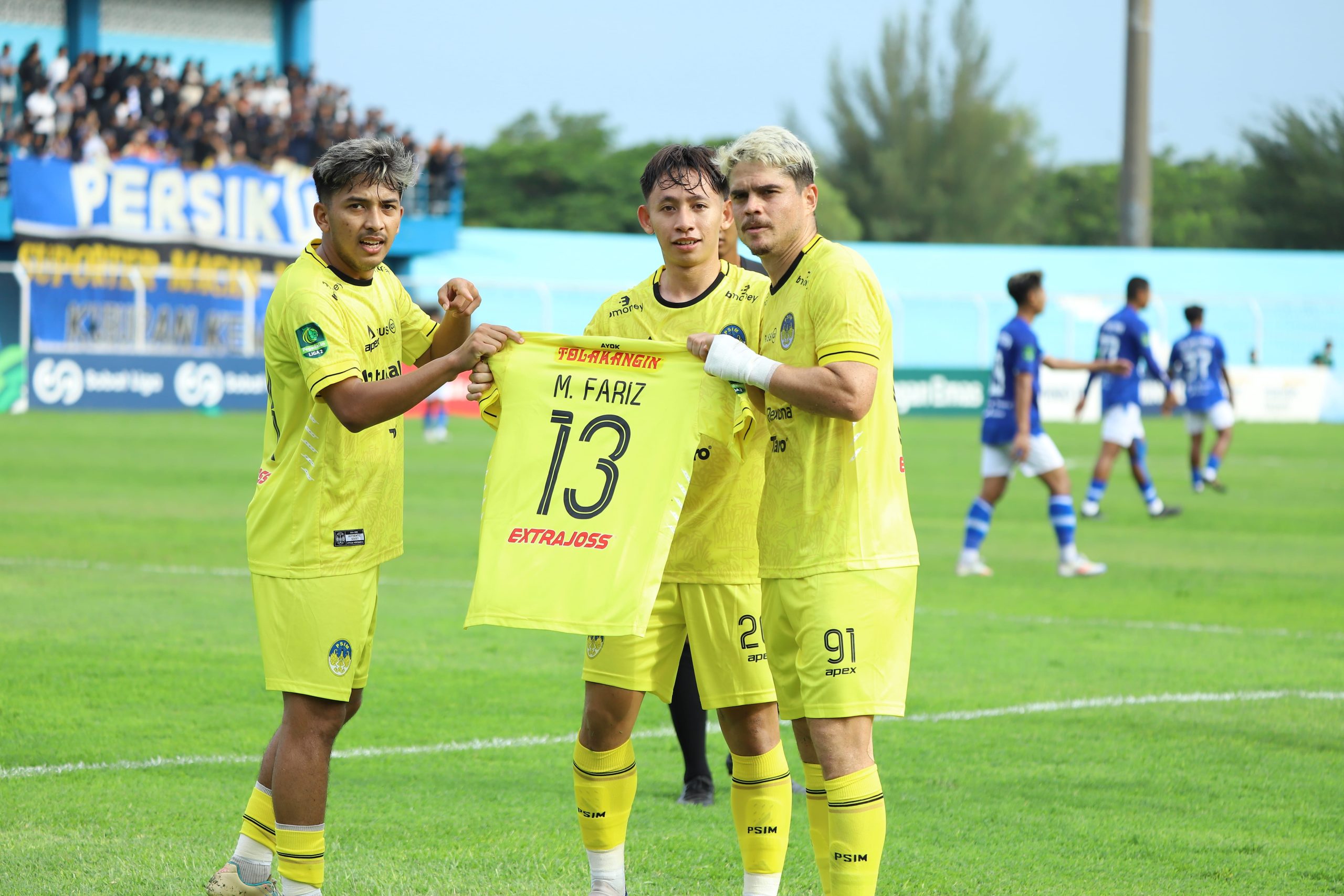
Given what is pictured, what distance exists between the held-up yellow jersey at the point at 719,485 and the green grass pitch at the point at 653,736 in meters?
1.06

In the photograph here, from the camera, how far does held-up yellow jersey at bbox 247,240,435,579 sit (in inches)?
169

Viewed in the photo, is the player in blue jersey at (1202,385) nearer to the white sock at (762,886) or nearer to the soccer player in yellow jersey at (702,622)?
the soccer player in yellow jersey at (702,622)

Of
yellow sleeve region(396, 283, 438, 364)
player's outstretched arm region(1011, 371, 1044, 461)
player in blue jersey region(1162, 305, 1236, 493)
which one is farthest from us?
player in blue jersey region(1162, 305, 1236, 493)

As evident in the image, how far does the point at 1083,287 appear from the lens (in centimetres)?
4828

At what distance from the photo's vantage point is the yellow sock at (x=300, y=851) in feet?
14.1

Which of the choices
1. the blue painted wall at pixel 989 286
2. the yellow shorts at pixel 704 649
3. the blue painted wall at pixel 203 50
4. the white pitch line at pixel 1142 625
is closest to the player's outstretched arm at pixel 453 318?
the yellow shorts at pixel 704 649

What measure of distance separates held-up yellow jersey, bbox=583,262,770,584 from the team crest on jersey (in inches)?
38.0

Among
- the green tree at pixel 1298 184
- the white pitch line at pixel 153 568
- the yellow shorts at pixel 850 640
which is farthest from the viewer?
the green tree at pixel 1298 184

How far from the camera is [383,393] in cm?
417

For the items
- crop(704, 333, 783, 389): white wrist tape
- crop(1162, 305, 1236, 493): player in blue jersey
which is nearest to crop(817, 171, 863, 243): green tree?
crop(1162, 305, 1236, 493): player in blue jersey

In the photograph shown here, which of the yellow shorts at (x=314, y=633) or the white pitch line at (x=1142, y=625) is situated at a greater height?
the yellow shorts at (x=314, y=633)

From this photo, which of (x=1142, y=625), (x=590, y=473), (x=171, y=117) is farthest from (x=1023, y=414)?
(x=171, y=117)

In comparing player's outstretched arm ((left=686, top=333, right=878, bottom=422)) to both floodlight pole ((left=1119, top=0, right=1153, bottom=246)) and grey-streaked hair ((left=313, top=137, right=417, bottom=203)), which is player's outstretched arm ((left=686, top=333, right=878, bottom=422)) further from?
floodlight pole ((left=1119, top=0, right=1153, bottom=246))

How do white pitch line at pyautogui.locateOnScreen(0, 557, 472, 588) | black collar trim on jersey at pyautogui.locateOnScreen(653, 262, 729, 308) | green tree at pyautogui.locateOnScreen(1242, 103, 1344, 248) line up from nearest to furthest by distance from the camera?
1. black collar trim on jersey at pyautogui.locateOnScreen(653, 262, 729, 308)
2. white pitch line at pyautogui.locateOnScreen(0, 557, 472, 588)
3. green tree at pyautogui.locateOnScreen(1242, 103, 1344, 248)
